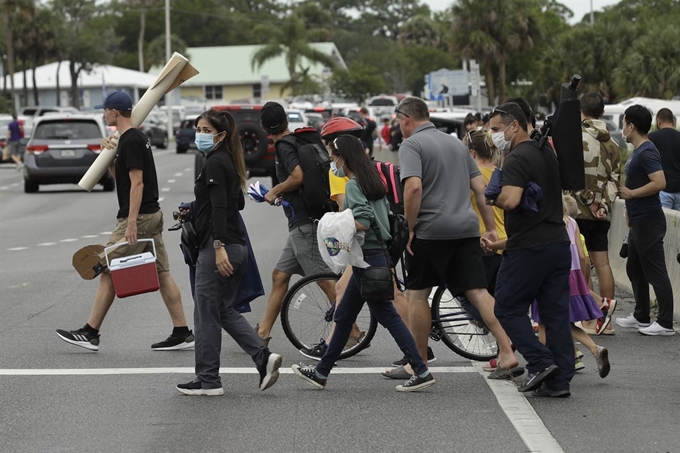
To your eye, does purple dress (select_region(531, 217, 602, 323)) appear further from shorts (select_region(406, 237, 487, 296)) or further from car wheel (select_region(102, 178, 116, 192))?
car wheel (select_region(102, 178, 116, 192))

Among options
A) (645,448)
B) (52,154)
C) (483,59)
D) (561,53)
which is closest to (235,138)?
(645,448)

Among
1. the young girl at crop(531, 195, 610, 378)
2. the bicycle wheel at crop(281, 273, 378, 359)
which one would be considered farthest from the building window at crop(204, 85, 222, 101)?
the young girl at crop(531, 195, 610, 378)

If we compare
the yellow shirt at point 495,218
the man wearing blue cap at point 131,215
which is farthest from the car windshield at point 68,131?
the yellow shirt at point 495,218

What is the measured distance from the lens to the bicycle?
923 cm

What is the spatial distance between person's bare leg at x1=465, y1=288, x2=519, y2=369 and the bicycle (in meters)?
0.75

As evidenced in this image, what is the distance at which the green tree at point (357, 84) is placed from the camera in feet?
284

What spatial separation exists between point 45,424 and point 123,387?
1127 millimetres

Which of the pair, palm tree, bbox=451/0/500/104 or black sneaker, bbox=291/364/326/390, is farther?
palm tree, bbox=451/0/500/104

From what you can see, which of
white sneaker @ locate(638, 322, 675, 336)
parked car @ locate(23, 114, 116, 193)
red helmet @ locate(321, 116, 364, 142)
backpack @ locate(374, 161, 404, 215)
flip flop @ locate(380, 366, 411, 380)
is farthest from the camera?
parked car @ locate(23, 114, 116, 193)

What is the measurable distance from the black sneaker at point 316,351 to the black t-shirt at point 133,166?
5.46 feet

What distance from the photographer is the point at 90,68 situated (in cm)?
8894

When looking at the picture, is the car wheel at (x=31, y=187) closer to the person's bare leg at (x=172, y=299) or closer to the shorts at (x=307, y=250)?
the person's bare leg at (x=172, y=299)

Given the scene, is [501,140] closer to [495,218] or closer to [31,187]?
[495,218]

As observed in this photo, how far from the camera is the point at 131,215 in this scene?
31.0 ft
